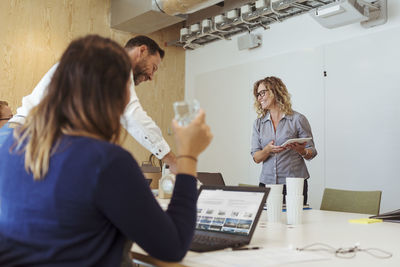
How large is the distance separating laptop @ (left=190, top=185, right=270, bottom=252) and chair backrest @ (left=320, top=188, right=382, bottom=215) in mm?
1398

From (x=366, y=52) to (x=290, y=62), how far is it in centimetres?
91

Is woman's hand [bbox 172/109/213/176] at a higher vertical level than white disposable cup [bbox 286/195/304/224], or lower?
higher

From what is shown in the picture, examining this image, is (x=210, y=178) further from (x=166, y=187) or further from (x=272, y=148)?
(x=272, y=148)

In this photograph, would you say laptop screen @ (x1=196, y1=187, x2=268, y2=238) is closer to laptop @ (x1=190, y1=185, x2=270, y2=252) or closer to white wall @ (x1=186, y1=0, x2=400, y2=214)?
laptop @ (x1=190, y1=185, x2=270, y2=252)

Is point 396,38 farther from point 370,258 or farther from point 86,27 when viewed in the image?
point 86,27

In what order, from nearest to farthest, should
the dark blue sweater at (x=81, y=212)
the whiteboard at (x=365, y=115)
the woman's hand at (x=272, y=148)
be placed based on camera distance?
1. the dark blue sweater at (x=81, y=212)
2. the woman's hand at (x=272, y=148)
3. the whiteboard at (x=365, y=115)

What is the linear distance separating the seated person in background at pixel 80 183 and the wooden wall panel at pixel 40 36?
4.35m

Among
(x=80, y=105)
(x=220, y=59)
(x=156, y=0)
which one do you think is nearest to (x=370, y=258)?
(x=80, y=105)

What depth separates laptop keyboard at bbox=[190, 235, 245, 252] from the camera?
1.29 m

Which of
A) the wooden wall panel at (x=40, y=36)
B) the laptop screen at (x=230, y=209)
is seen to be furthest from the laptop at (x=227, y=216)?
the wooden wall panel at (x=40, y=36)

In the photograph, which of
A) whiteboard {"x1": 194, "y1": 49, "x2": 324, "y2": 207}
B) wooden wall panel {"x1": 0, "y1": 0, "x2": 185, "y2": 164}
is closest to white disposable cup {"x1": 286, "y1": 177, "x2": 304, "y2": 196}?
whiteboard {"x1": 194, "y1": 49, "x2": 324, "y2": 207}

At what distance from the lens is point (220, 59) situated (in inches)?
231

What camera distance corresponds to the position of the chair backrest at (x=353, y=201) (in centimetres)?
265

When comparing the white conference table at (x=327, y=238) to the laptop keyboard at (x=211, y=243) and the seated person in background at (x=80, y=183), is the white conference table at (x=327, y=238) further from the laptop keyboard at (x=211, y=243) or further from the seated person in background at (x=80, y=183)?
the seated person in background at (x=80, y=183)
